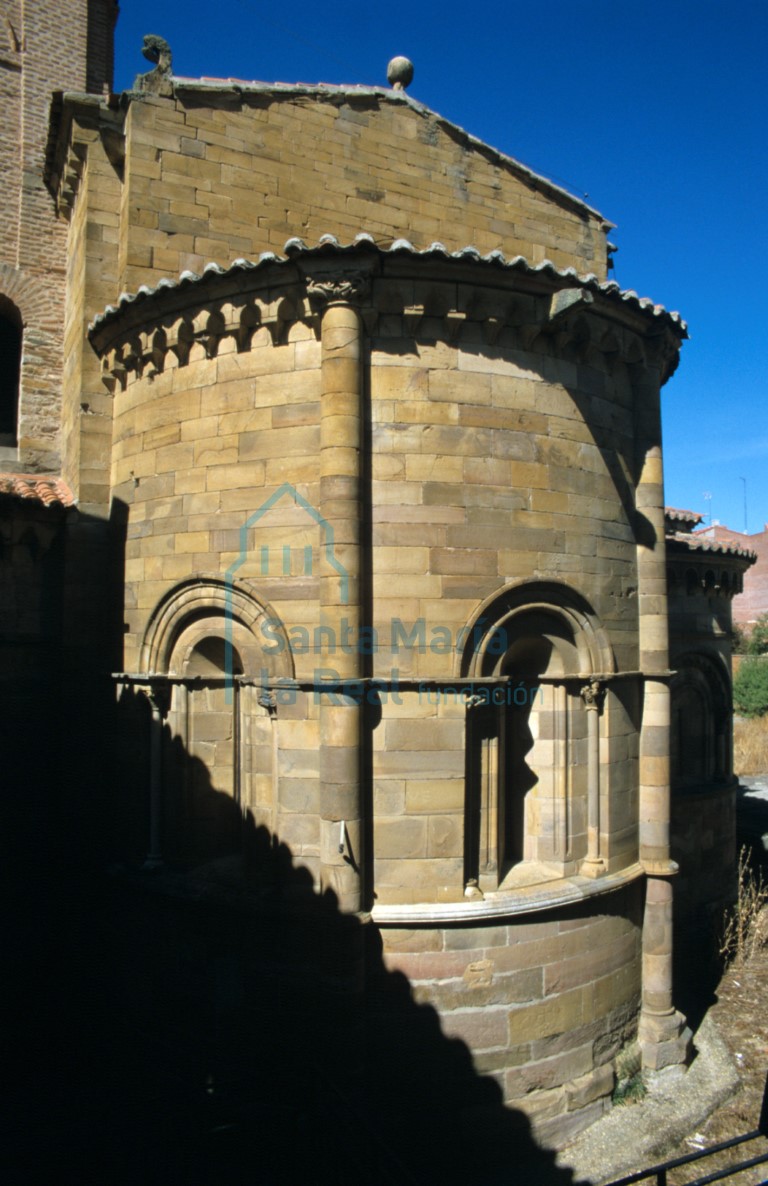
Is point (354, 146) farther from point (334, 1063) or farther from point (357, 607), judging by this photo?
point (334, 1063)

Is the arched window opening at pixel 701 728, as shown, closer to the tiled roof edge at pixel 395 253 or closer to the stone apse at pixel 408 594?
the stone apse at pixel 408 594

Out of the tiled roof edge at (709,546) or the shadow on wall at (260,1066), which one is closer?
the shadow on wall at (260,1066)

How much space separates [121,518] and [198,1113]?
581cm

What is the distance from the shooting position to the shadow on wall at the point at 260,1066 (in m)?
6.31

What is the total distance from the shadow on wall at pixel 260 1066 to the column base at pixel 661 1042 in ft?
5.42

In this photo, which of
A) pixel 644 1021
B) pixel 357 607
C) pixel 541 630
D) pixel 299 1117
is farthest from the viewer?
pixel 644 1021

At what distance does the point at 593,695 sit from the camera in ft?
26.3

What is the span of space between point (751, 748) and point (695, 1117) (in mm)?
23961

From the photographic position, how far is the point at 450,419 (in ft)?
23.9

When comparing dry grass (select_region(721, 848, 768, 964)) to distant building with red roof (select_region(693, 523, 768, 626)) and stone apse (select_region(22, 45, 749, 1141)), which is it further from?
distant building with red roof (select_region(693, 523, 768, 626))

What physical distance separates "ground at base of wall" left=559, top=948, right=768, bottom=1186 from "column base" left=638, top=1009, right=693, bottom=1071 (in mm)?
165

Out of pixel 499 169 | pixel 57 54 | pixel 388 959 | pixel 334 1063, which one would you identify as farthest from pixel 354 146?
pixel 334 1063

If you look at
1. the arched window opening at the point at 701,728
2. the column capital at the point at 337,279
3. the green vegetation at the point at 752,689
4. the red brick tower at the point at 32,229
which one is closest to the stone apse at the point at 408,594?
the column capital at the point at 337,279

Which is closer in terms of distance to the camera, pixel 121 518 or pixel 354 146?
pixel 121 518
